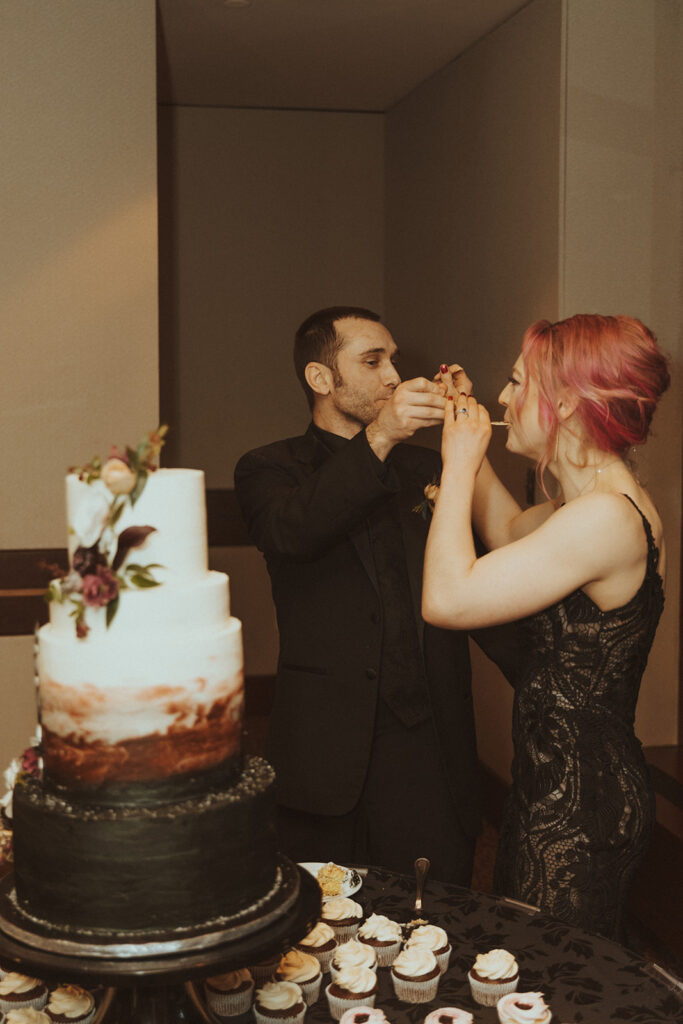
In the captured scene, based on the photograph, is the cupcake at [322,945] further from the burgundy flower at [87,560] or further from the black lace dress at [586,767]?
the burgundy flower at [87,560]

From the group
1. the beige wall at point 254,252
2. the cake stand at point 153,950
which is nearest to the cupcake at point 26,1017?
the cake stand at point 153,950

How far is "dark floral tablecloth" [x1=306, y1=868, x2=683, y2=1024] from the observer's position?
4.77ft

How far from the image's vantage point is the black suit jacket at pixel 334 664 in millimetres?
2400

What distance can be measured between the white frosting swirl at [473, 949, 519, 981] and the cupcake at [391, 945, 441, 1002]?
6 centimetres

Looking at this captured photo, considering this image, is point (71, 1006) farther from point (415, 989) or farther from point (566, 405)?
point (566, 405)

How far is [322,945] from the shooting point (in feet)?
5.31

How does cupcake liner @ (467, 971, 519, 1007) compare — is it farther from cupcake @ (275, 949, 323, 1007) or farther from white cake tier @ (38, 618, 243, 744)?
white cake tier @ (38, 618, 243, 744)

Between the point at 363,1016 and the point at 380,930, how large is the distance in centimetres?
23

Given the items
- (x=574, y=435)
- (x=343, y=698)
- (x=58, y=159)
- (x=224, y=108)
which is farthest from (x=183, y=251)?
(x=574, y=435)

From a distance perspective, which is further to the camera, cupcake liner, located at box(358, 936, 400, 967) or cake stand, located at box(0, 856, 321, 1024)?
cupcake liner, located at box(358, 936, 400, 967)

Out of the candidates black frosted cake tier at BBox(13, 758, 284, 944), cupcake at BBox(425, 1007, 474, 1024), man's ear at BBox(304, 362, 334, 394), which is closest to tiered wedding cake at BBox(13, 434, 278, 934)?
black frosted cake tier at BBox(13, 758, 284, 944)

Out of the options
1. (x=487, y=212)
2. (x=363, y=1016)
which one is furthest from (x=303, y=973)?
Answer: (x=487, y=212)

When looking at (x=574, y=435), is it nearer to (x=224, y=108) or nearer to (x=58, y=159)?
(x=58, y=159)

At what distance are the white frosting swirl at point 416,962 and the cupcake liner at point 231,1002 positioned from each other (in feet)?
0.67
